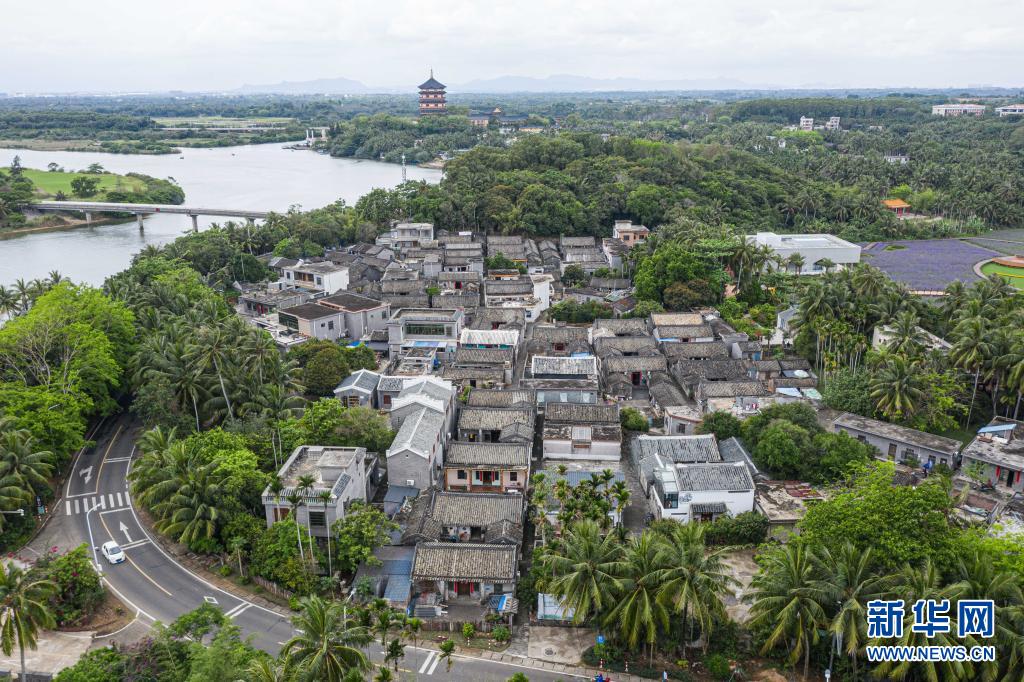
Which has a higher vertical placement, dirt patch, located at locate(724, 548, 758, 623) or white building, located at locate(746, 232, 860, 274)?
white building, located at locate(746, 232, 860, 274)

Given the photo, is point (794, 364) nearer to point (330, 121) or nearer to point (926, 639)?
point (926, 639)

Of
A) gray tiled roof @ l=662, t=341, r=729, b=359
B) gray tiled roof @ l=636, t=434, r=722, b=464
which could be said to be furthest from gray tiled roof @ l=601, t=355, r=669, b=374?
gray tiled roof @ l=636, t=434, r=722, b=464

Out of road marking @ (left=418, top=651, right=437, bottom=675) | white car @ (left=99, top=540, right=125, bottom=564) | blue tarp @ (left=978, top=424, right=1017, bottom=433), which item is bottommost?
road marking @ (left=418, top=651, right=437, bottom=675)

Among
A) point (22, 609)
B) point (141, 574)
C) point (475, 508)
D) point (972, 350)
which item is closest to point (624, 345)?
point (972, 350)

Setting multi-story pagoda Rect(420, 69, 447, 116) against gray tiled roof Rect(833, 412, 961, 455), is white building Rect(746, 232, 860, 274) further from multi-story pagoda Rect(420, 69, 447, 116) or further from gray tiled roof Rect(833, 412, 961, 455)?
multi-story pagoda Rect(420, 69, 447, 116)

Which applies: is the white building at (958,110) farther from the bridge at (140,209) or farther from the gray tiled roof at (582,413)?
the gray tiled roof at (582,413)

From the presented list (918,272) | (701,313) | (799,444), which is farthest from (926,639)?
(918,272)
